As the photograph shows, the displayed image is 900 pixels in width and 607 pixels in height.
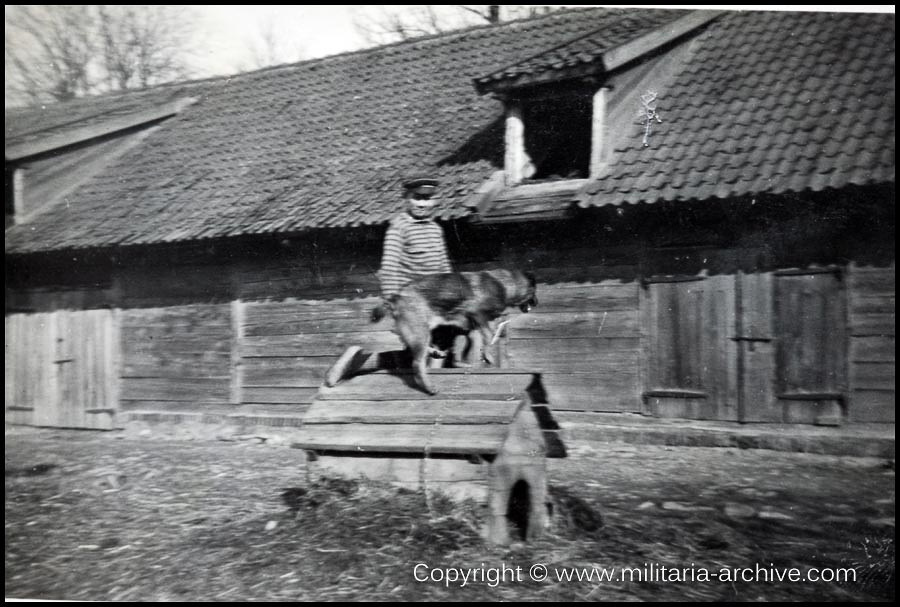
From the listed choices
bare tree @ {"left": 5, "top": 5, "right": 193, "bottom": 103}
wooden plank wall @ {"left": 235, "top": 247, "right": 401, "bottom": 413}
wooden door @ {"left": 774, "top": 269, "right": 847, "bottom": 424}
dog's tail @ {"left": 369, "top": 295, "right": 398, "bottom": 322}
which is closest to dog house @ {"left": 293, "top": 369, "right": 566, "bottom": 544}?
dog's tail @ {"left": 369, "top": 295, "right": 398, "bottom": 322}

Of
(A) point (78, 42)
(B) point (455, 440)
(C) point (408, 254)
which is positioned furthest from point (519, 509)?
(A) point (78, 42)

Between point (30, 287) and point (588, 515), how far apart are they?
32.4ft

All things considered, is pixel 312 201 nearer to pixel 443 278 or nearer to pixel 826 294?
pixel 443 278

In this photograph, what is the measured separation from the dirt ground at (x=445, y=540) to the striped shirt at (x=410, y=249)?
1853 mm

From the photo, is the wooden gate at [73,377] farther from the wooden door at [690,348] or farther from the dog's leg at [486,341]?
the wooden door at [690,348]

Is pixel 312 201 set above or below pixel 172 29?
below

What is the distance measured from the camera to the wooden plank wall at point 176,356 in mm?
9555

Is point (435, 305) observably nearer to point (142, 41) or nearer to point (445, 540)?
point (445, 540)

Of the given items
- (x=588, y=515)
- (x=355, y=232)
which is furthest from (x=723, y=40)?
(x=588, y=515)

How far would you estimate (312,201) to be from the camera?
28.2ft

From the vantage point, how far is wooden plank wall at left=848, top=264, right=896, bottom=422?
6.62 meters

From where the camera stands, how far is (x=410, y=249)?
5441mm

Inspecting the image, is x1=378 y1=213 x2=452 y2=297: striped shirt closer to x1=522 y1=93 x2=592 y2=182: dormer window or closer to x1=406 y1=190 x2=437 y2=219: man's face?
x1=406 y1=190 x2=437 y2=219: man's face

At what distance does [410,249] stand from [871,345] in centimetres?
510
